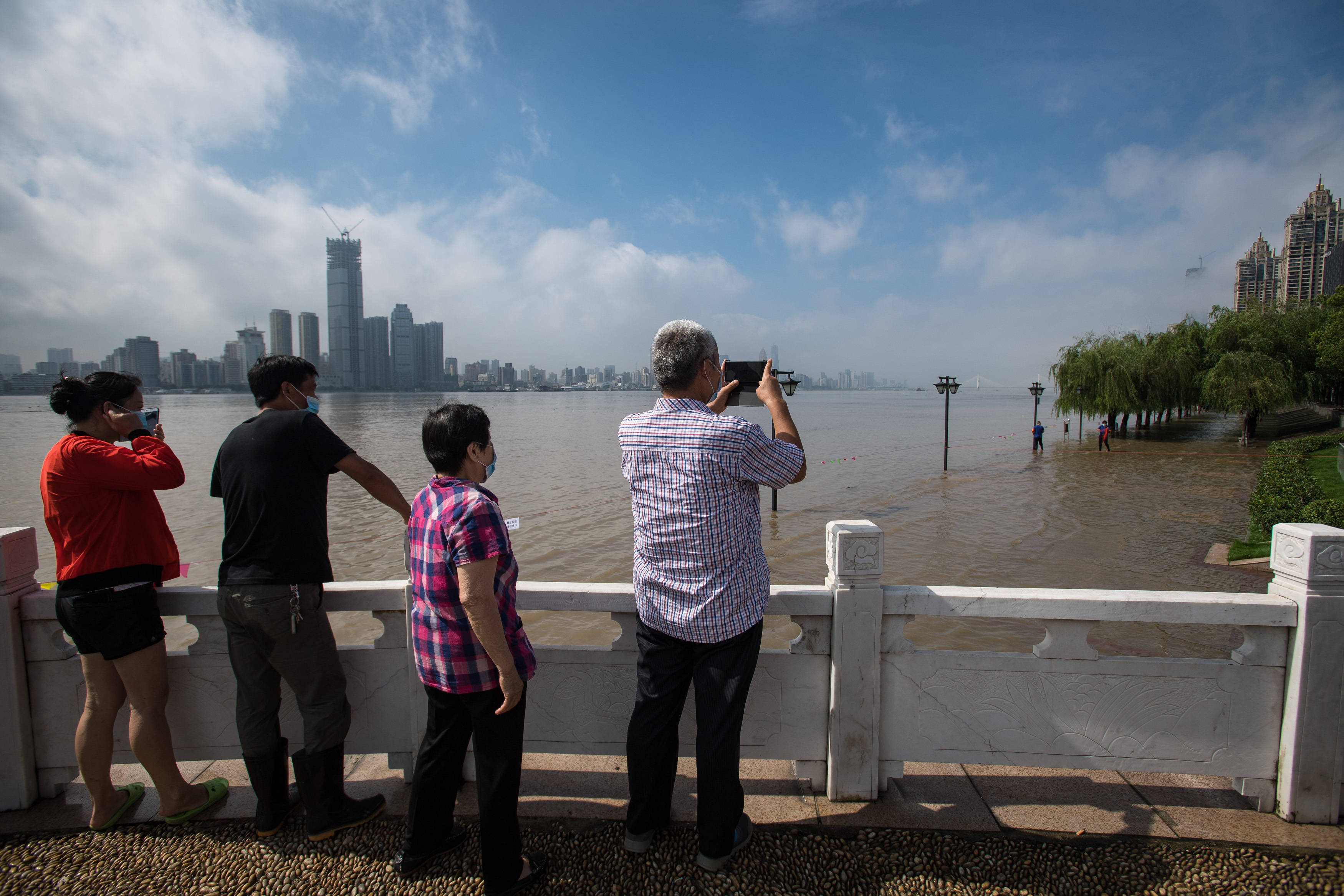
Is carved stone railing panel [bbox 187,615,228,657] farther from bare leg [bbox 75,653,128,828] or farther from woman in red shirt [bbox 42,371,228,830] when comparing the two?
bare leg [bbox 75,653,128,828]

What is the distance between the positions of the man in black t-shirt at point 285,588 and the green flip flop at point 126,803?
616 mm

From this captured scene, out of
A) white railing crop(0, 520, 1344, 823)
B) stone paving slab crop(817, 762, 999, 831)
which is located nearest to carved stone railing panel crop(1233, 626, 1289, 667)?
white railing crop(0, 520, 1344, 823)

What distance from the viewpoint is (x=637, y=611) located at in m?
2.55

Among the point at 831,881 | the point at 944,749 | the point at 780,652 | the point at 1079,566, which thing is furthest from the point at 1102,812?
the point at 1079,566

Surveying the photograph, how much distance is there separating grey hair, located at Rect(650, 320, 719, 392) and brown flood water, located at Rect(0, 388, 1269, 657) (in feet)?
19.5

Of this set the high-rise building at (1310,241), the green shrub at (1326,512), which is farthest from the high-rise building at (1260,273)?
the green shrub at (1326,512)

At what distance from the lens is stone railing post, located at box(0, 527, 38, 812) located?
2855 millimetres

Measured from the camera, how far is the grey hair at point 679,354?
7.98ft

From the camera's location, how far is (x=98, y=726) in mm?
2750

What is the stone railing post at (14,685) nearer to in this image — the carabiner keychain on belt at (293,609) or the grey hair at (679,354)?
the carabiner keychain on belt at (293,609)

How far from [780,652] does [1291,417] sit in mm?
52486

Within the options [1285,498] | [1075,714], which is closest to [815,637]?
[1075,714]

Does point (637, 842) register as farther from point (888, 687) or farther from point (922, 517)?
point (922, 517)

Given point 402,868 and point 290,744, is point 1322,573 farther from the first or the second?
point 290,744
